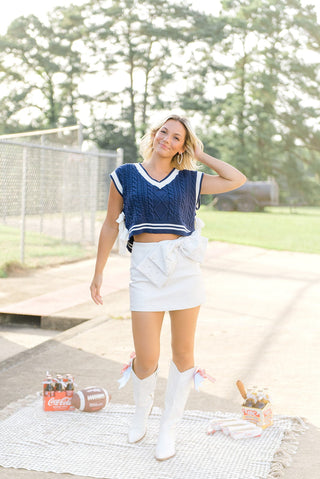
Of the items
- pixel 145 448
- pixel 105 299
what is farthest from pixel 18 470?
pixel 105 299

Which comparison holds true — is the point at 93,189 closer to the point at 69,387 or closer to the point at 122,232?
the point at 69,387

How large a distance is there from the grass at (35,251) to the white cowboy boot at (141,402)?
259 inches

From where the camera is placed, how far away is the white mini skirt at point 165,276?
3.26m

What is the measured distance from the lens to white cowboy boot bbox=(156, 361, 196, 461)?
3365 millimetres

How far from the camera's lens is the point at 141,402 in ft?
11.4

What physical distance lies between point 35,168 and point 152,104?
2652 cm

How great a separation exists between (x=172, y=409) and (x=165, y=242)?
2.69 ft

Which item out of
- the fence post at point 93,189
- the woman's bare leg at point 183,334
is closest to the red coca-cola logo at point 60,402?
the woman's bare leg at point 183,334

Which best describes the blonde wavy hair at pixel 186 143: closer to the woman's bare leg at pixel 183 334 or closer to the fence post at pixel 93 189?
the woman's bare leg at pixel 183 334

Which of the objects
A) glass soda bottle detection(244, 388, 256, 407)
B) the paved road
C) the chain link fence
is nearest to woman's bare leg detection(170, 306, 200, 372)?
glass soda bottle detection(244, 388, 256, 407)

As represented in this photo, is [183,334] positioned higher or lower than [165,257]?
lower

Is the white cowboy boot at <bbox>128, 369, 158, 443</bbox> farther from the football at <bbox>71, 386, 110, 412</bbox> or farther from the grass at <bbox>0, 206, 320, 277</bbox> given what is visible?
the grass at <bbox>0, 206, 320, 277</bbox>

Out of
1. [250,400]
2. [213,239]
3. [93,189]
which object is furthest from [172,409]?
[213,239]

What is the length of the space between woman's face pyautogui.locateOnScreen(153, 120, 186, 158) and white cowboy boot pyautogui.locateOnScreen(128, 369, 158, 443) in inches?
43.0
